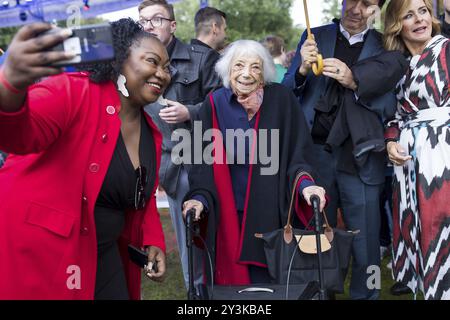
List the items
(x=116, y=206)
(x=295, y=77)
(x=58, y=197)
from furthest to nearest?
(x=295, y=77), (x=116, y=206), (x=58, y=197)

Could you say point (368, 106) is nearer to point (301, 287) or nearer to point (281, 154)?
point (281, 154)

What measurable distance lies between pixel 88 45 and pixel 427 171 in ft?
9.09

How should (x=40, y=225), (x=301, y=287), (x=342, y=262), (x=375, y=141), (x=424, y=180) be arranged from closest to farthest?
(x=40, y=225), (x=301, y=287), (x=342, y=262), (x=424, y=180), (x=375, y=141)

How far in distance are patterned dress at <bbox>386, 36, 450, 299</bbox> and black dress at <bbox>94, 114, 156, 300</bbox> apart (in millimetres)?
1772

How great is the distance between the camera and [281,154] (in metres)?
4.05

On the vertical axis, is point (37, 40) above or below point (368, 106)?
above

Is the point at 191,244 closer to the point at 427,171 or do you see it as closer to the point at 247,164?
the point at 247,164

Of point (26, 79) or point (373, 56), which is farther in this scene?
point (373, 56)

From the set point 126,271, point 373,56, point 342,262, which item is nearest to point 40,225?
point 126,271

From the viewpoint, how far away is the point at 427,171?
4.01 metres

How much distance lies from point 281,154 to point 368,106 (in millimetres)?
772

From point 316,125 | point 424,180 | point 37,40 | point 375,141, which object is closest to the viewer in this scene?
point 37,40

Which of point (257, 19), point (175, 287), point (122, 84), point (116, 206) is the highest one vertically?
point (257, 19)

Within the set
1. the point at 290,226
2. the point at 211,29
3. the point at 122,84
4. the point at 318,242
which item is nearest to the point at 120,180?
the point at 122,84
